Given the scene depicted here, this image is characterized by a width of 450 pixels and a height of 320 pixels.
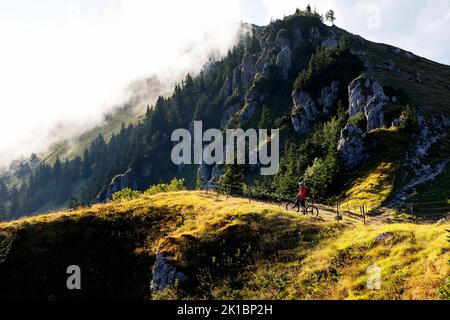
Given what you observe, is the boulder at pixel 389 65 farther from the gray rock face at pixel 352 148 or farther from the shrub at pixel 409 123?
the gray rock face at pixel 352 148

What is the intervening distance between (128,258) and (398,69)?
153 meters

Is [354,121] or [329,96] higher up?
[329,96]

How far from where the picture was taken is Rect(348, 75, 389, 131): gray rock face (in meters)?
95.6

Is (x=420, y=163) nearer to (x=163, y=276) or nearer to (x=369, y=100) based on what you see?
(x=369, y=100)

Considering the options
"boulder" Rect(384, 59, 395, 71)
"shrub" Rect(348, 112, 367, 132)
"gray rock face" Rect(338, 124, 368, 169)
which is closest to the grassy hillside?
"gray rock face" Rect(338, 124, 368, 169)

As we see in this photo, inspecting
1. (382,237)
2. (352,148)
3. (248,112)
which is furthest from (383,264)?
(248,112)

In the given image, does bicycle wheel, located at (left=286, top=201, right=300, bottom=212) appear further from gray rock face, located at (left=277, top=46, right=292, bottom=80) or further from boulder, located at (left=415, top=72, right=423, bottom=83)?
gray rock face, located at (left=277, top=46, right=292, bottom=80)

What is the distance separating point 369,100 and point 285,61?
97.0m

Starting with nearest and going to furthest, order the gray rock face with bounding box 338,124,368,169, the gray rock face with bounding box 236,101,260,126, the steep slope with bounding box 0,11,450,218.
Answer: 1. the steep slope with bounding box 0,11,450,218
2. the gray rock face with bounding box 338,124,368,169
3. the gray rock face with bounding box 236,101,260,126

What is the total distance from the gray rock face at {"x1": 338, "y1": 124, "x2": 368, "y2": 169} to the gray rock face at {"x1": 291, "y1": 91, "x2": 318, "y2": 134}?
5866 centimetres

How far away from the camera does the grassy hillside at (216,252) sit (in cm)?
2584

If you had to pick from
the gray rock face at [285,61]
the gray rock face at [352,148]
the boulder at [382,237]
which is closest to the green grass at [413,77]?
the gray rock face at [352,148]

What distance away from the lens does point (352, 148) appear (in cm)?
8338
